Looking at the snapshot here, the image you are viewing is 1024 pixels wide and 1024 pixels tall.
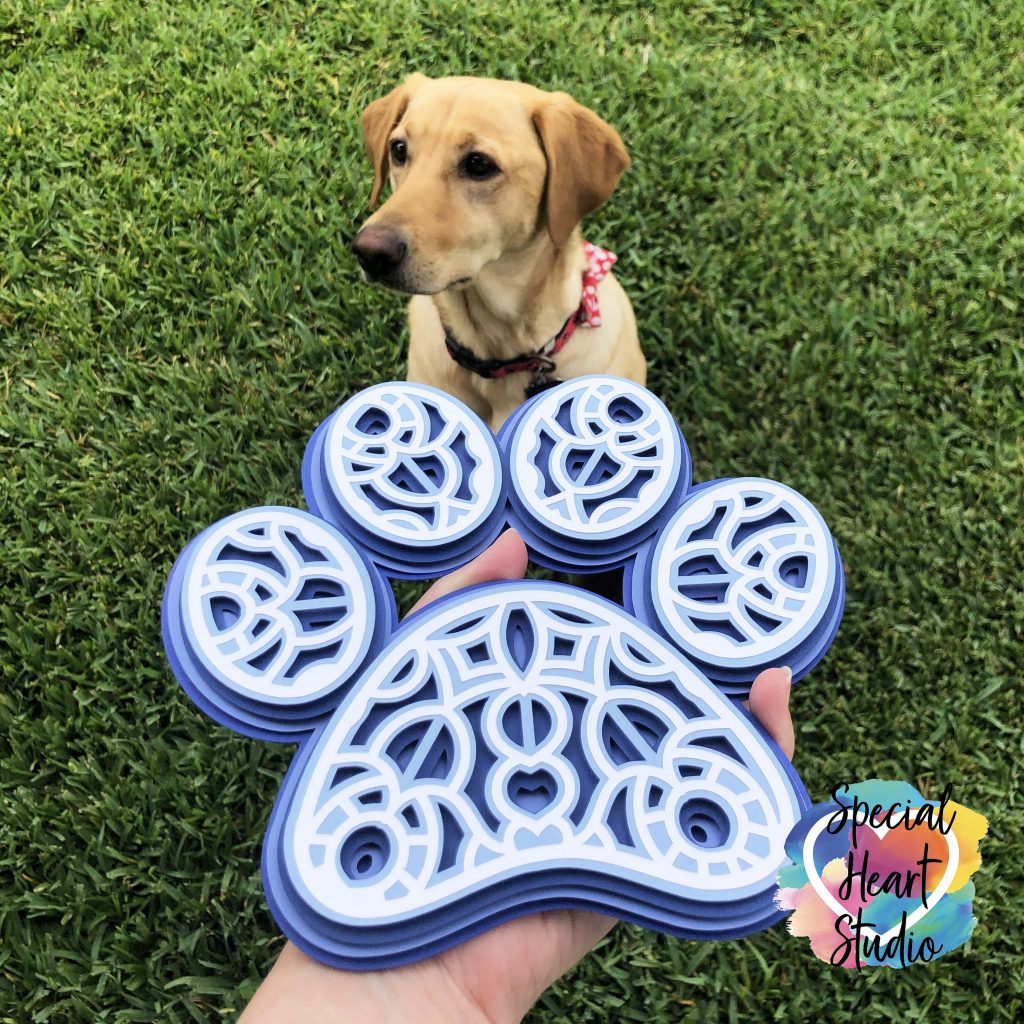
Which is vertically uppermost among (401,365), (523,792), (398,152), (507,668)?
(398,152)

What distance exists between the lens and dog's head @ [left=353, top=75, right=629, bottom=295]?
220 cm

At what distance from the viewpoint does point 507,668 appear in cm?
160

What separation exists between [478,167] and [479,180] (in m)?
0.03

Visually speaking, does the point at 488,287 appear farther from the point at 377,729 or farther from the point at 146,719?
the point at 146,719

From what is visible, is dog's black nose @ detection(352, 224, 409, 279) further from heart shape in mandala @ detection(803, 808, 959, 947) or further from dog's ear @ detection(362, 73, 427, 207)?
heart shape in mandala @ detection(803, 808, 959, 947)

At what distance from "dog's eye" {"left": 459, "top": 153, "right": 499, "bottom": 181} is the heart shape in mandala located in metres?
1.79

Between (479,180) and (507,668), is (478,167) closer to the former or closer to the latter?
(479,180)

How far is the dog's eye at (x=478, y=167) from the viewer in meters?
2.29

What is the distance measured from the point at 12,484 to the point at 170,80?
2.08 meters

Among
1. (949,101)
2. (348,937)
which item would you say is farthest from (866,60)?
(348,937)

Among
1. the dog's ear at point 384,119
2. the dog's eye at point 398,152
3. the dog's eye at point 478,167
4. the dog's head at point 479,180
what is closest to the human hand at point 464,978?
the dog's head at point 479,180

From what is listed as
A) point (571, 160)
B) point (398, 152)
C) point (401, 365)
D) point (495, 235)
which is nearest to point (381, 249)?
point (495, 235)

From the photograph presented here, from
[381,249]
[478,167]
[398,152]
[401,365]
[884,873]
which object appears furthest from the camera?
[401,365]

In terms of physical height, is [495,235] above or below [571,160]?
below
